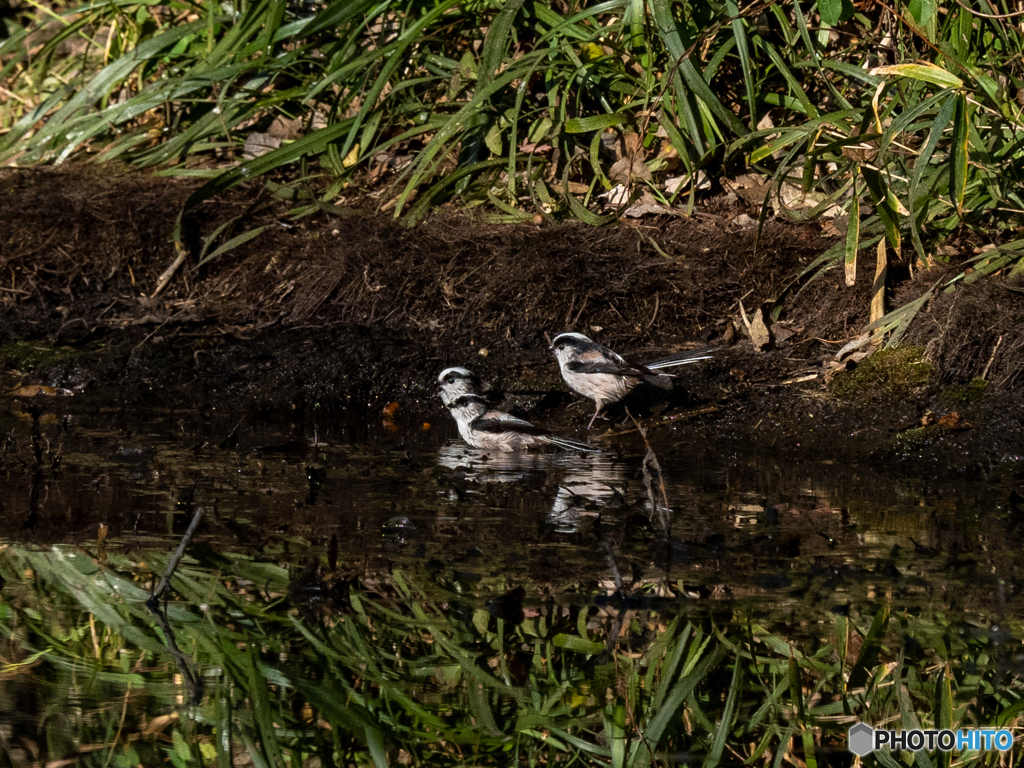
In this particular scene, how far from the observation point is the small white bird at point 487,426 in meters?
5.77

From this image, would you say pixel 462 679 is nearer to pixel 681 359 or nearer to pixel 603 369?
pixel 603 369

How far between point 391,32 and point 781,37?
2.54m

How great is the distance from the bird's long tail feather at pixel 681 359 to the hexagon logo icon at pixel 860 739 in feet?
11.5

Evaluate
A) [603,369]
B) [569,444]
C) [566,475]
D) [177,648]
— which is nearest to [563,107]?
[603,369]

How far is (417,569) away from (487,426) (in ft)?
6.85

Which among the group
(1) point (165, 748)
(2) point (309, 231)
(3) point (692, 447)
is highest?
(2) point (309, 231)

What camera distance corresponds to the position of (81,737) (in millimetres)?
2648

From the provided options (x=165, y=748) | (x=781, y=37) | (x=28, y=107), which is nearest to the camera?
(x=165, y=748)

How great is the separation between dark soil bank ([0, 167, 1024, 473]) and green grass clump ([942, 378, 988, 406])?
0.03 ft

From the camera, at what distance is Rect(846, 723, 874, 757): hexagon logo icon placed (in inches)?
107

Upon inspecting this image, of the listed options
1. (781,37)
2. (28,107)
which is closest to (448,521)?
(781,37)

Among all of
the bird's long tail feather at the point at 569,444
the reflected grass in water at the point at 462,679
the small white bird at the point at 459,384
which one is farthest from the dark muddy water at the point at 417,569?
the small white bird at the point at 459,384

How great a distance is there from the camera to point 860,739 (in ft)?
9.00

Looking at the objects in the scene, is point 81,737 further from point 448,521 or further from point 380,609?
point 448,521
